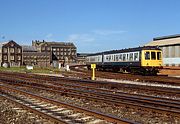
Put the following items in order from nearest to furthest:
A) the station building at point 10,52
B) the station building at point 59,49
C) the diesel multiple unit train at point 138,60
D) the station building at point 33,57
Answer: the diesel multiple unit train at point 138,60, the station building at point 10,52, the station building at point 33,57, the station building at point 59,49

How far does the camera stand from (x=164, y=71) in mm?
37500

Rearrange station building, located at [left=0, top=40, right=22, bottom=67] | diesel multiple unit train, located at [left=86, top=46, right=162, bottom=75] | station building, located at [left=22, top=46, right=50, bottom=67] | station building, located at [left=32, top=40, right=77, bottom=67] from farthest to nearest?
station building, located at [left=32, top=40, right=77, bottom=67]
station building, located at [left=22, top=46, right=50, bottom=67]
station building, located at [left=0, top=40, right=22, bottom=67]
diesel multiple unit train, located at [left=86, top=46, right=162, bottom=75]

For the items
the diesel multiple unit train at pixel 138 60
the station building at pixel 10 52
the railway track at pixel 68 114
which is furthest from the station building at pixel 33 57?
the railway track at pixel 68 114

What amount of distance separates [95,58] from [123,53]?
1217 cm

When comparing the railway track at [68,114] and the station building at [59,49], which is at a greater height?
the station building at [59,49]

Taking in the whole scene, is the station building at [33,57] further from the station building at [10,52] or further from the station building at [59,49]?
the station building at [59,49]

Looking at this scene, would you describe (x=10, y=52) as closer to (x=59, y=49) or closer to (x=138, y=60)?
(x=59, y=49)

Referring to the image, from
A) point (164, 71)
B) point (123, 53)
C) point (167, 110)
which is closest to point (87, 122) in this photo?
point (167, 110)

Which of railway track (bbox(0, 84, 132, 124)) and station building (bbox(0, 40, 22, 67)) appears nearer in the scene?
railway track (bbox(0, 84, 132, 124))

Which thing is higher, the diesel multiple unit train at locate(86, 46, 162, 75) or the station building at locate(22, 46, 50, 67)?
the station building at locate(22, 46, 50, 67)

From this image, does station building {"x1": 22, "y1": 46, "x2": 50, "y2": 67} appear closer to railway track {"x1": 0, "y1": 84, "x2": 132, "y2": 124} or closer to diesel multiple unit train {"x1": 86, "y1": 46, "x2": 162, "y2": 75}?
diesel multiple unit train {"x1": 86, "y1": 46, "x2": 162, "y2": 75}

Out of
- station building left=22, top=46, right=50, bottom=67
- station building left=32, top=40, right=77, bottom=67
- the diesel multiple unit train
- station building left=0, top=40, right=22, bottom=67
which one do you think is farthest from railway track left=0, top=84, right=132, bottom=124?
station building left=32, top=40, right=77, bottom=67

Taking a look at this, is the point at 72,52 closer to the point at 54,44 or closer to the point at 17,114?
the point at 54,44

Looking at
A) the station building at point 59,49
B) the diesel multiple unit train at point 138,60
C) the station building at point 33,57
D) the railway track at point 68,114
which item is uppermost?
the station building at point 59,49
